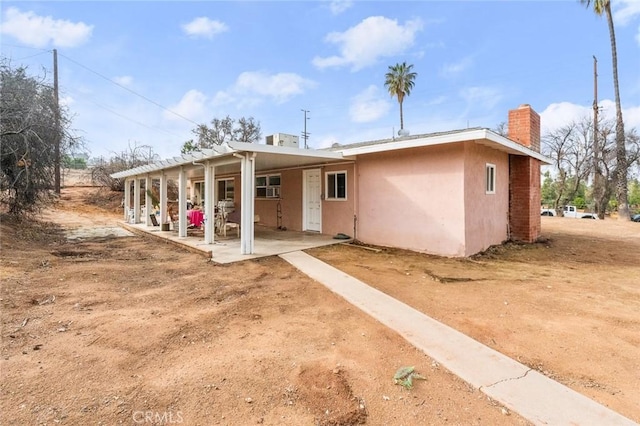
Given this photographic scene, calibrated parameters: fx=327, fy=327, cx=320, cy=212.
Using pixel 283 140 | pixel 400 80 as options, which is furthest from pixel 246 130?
pixel 283 140

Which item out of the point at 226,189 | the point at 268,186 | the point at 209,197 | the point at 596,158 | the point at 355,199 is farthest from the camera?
the point at 596,158

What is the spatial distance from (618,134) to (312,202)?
21.3 meters

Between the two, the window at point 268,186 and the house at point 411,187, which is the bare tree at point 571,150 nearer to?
the house at point 411,187

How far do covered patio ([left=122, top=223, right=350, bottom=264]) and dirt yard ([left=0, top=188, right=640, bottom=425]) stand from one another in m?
0.67

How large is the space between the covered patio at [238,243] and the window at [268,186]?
1836 millimetres

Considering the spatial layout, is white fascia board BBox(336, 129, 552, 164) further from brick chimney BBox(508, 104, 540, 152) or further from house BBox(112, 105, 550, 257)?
brick chimney BBox(508, 104, 540, 152)

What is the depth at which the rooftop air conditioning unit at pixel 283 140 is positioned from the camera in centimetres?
920

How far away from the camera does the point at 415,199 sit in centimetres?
833

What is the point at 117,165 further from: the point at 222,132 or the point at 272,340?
the point at 272,340

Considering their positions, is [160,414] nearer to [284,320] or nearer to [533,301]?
[284,320]

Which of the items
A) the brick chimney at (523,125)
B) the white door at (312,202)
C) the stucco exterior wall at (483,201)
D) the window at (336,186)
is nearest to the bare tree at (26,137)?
the white door at (312,202)

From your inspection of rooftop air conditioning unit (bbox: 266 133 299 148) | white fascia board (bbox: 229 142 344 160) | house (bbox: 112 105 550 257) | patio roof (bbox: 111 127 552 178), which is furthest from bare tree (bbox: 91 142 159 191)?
white fascia board (bbox: 229 142 344 160)

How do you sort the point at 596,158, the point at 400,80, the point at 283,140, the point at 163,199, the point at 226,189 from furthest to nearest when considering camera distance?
the point at 400,80 → the point at 596,158 → the point at 226,189 → the point at 163,199 → the point at 283,140

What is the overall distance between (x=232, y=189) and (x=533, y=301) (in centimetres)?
1311
